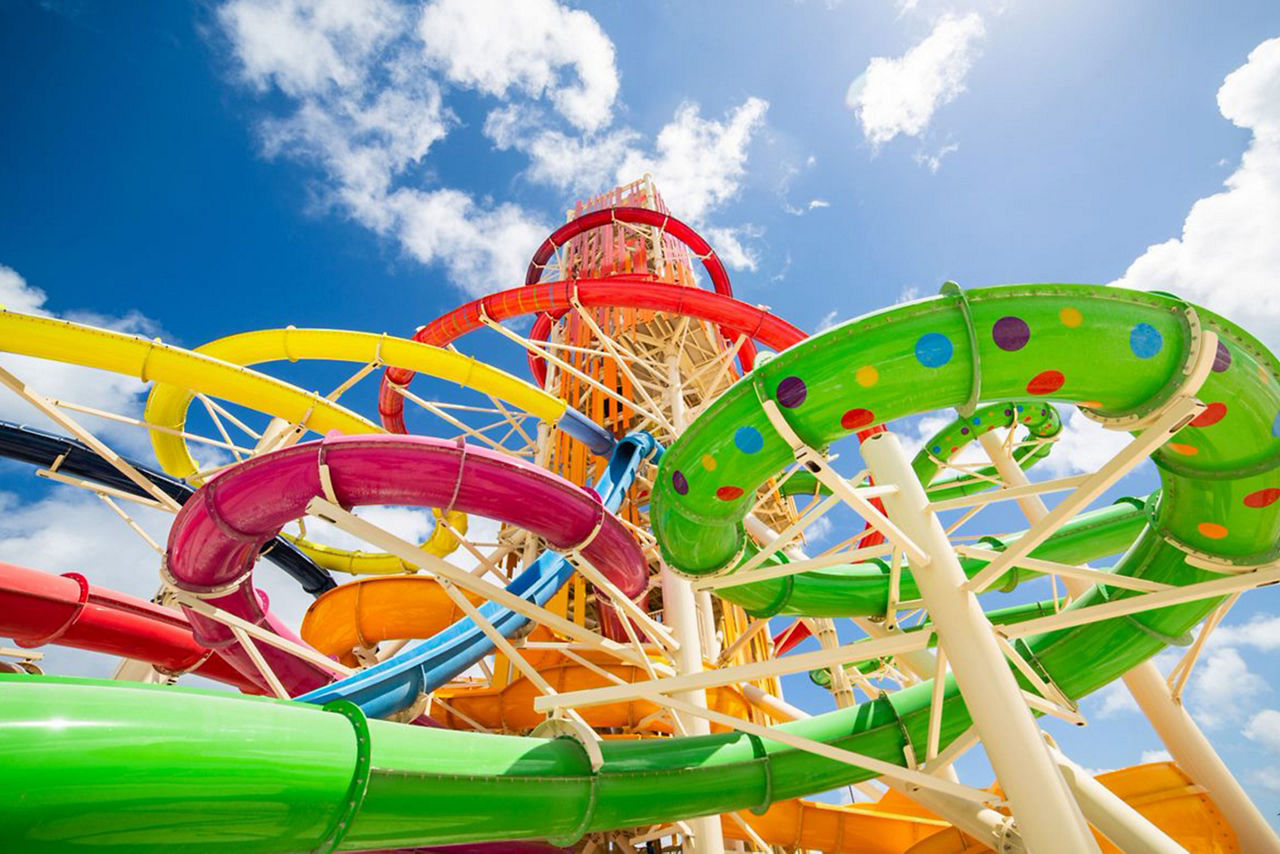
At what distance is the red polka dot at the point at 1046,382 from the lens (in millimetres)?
4035

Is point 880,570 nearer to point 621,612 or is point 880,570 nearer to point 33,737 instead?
point 621,612

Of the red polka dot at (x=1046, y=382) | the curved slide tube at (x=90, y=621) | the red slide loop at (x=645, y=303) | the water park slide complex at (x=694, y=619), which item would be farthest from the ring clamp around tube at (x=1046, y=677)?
the curved slide tube at (x=90, y=621)

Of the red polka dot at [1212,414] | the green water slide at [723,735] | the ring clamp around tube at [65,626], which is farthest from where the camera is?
the ring clamp around tube at [65,626]

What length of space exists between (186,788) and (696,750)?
3.43 meters

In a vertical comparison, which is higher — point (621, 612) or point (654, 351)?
point (654, 351)

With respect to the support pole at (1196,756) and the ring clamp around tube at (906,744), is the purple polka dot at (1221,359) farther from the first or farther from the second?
the support pole at (1196,756)

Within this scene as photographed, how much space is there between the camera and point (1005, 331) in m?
3.96

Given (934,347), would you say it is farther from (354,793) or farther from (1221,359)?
(354,793)

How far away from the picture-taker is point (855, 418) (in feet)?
14.0

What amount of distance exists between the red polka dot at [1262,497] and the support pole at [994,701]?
2087 millimetres

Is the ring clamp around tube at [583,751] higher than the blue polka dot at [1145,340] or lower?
lower

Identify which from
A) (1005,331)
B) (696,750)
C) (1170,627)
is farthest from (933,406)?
(1170,627)

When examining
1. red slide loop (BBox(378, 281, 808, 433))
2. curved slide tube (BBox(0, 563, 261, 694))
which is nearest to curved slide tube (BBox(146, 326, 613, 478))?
red slide loop (BBox(378, 281, 808, 433))

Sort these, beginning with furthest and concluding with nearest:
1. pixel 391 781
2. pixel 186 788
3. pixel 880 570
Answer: pixel 880 570, pixel 391 781, pixel 186 788
